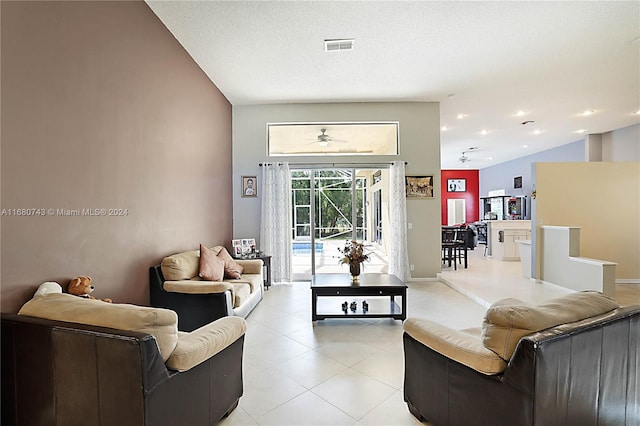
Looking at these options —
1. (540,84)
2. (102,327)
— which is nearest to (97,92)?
(102,327)

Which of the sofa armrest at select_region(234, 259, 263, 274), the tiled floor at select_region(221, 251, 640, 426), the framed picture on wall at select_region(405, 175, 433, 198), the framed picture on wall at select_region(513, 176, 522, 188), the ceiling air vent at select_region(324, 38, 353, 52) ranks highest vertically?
the ceiling air vent at select_region(324, 38, 353, 52)

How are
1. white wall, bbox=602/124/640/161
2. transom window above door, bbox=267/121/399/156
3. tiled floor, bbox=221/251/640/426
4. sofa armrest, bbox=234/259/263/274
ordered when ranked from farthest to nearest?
white wall, bbox=602/124/640/161, transom window above door, bbox=267/121/399/156, sofa armrest, bbox=234/259/263/274, tiled floor, bbox=221/251/640/426

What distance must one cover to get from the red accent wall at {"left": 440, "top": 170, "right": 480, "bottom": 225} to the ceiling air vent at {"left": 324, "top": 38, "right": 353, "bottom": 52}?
37.4 feet

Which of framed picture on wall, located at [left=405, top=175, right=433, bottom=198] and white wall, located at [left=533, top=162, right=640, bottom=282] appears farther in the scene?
framed picture on wall, located at [left=405, top=175, right=433, bottom=198]

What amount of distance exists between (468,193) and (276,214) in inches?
441

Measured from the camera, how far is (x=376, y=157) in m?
6.15

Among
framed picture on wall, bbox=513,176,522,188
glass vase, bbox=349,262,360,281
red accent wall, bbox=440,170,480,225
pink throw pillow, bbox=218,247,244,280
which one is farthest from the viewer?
red accent wall, bbox=440,170,480,225

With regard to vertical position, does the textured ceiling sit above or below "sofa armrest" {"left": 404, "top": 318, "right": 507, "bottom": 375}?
above

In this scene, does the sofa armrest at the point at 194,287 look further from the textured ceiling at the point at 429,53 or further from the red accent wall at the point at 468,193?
the red accent wall at the point at 468,193

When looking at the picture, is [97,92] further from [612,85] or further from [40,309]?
[612,85]

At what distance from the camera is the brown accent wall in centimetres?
190

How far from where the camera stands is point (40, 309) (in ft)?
5.37

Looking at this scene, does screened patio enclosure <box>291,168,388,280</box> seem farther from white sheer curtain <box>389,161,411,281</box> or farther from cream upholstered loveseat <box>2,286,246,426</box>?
cream upholstered loveseat <box>2,286,246,426</box>

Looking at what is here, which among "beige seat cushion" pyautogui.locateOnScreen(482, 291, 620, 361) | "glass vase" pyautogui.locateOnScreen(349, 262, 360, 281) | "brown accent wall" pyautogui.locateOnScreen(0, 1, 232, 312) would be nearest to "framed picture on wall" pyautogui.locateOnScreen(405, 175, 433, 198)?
"glass vase" pyautogui.locateOnScreen(349, 262, 360, 281)
